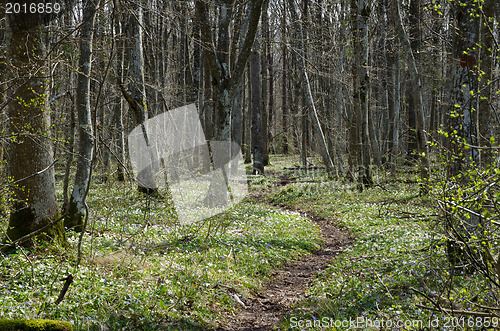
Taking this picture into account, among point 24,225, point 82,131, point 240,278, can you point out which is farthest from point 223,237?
point 24,225

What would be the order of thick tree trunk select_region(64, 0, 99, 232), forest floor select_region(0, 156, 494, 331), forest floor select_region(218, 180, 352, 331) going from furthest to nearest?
thick tree trunk select_region(64, 0, 99, 232) < forest floor select_region(218, 180, 352, 331) < forest floor select_region(0, 156, 494, 331)

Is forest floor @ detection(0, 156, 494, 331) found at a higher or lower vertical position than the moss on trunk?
lower

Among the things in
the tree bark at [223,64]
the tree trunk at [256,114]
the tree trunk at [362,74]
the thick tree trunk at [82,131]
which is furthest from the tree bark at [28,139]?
the tree trunk at [256,114]

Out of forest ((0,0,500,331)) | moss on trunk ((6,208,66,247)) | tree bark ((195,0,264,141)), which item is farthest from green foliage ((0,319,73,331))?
tree bark ((195,0,264,141))

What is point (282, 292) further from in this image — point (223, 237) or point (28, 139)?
point (28, 139)

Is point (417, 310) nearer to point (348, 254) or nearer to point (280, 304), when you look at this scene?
point (280, 304)

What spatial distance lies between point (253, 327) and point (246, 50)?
8.71 m

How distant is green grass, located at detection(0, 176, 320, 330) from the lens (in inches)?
198

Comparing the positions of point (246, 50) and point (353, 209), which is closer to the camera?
point (246, 50)

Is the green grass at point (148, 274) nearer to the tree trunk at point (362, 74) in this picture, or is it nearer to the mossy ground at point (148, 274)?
the mossy ground at point (148, 274)

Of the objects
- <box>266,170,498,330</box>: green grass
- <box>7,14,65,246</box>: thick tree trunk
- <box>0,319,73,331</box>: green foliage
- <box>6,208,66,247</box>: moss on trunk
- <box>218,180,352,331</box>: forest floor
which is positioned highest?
<box>7,14,65,246</box>: thick tree trunk

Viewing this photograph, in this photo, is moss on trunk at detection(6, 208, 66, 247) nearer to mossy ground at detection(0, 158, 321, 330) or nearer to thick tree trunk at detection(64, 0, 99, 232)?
mossy ground at detection(0, 158, 321, 330)

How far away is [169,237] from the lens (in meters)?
9.04

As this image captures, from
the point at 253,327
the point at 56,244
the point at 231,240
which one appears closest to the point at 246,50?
the point at 231,240
